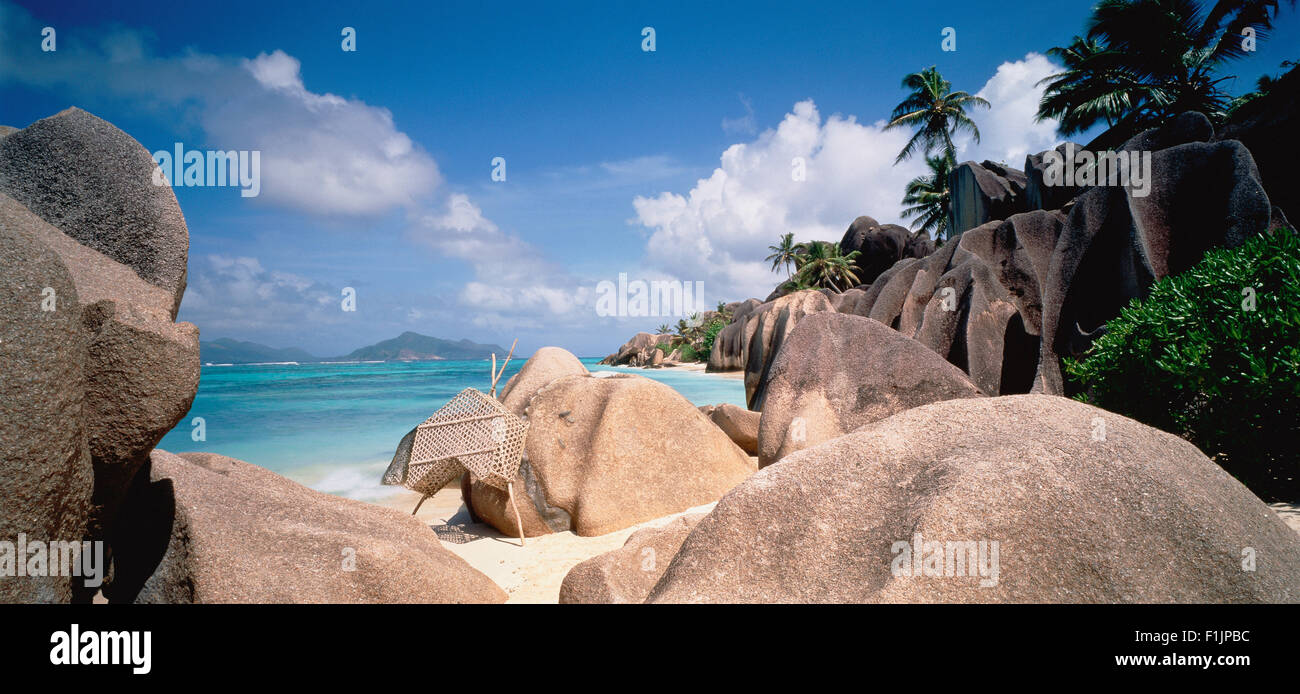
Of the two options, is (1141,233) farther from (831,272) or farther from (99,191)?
(831,272)

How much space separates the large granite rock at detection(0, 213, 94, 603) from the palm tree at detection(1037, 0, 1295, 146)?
30.1 m

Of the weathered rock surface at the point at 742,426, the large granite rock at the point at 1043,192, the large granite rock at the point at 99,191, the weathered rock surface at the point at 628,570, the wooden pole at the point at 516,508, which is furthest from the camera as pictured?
the large granite rock at the point at 1043,192

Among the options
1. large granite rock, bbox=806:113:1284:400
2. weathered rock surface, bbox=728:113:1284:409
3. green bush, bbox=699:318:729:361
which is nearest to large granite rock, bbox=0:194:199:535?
weathered rock surface, bbox=728:113:1284:409

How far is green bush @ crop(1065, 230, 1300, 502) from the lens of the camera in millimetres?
→ 4086

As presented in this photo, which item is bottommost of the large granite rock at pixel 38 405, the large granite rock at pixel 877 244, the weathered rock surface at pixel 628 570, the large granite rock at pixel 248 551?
the weathered rock surface at pixel 628 570

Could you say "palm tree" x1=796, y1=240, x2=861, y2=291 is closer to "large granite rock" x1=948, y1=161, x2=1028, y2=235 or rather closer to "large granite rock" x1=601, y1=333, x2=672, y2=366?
"large granite rock" x1=948, y1=161, x2=1028, y2=235

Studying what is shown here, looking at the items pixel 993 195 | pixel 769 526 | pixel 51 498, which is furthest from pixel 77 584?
pixel 993 195

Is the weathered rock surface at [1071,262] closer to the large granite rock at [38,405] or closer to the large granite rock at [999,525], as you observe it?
the large granite rock at [999,525]

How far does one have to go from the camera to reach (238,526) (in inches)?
115

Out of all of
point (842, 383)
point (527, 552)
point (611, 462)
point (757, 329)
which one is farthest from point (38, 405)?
point (757, 329)

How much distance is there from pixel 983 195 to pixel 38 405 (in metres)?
27.6

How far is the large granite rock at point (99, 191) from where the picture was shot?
97.5 inches

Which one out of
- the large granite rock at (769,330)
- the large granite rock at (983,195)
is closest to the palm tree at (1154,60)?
the large granite rock at (983,195)

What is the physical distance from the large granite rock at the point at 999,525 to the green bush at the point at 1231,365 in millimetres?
2590
